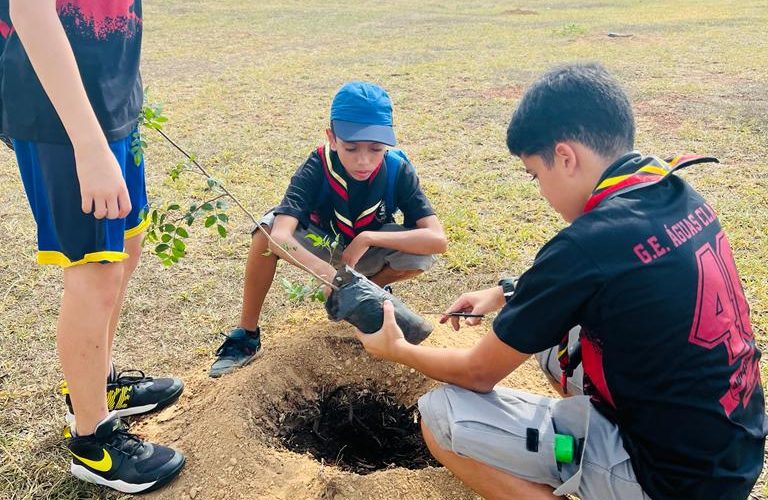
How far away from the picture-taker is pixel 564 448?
2.00 m

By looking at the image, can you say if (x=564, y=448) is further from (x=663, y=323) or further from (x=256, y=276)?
(x=256, y=276)

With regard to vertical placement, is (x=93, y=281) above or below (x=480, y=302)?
above

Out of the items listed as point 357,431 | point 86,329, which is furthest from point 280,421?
point 86,329

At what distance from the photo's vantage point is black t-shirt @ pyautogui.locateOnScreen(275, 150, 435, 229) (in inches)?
123

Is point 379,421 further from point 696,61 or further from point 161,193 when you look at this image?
point 696,61

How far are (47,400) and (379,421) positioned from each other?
145 cm

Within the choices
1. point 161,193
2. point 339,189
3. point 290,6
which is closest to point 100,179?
point 339,189

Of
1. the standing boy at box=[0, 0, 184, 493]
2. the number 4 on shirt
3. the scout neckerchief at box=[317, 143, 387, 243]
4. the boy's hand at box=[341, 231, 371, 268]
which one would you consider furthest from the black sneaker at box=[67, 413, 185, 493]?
the number 4 on shirt

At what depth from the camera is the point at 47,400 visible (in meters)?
2.97

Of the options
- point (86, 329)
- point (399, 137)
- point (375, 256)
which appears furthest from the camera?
point (399, 137)

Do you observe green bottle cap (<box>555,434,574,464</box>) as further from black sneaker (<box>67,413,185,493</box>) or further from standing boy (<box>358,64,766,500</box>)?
black sneaker (<box>67,413,185,493</box>)

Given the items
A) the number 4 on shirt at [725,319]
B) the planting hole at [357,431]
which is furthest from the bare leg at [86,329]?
the number 4 on shirt at [725,319]

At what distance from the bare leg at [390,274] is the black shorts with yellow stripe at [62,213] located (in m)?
1.49

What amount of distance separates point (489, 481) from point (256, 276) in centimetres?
155
